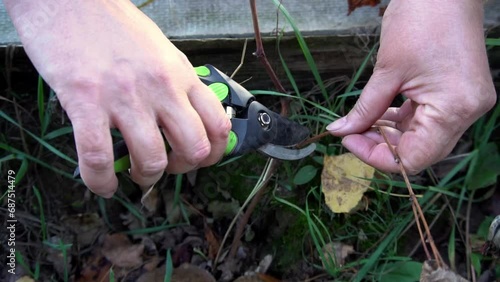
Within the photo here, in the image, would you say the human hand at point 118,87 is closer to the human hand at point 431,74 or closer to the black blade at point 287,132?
the black blade at point 287,132

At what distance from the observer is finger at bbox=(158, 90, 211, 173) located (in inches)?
37.1

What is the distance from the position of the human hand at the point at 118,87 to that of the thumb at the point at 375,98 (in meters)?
0.34

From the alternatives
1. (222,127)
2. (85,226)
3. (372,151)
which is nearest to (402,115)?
(372,151)

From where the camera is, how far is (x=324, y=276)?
1498 millimetres

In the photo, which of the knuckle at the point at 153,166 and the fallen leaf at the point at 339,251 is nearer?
the knuckle at the point at 153,166

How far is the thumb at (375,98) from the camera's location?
1.14 metres

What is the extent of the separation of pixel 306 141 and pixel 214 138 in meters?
0.37

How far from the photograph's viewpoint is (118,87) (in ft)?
2.98

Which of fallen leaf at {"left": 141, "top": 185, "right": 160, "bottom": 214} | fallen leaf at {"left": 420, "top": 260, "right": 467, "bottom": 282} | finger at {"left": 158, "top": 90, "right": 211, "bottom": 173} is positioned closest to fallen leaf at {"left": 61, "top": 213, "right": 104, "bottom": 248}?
fallen leaf at {"left": 141, "top": 185, "right": 160, "bottom": 214}

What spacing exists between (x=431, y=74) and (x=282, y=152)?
0.38 m

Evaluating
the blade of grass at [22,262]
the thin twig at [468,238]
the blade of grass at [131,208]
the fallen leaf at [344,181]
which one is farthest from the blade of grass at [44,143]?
the thin twig at [468,238]

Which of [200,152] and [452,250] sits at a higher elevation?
[200,152]

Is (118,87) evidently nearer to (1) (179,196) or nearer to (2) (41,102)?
(2) (41,102)

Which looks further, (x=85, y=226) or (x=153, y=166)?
(x=85, y=226)
